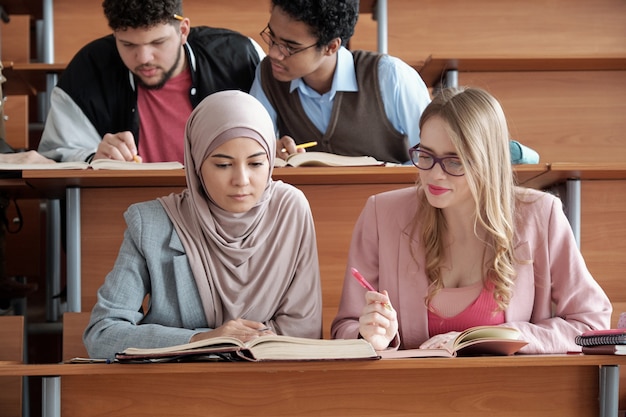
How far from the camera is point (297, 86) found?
2.66 m

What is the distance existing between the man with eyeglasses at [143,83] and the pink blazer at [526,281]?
0.97 meters

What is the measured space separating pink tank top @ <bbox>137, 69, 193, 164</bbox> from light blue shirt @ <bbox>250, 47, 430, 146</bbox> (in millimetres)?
238

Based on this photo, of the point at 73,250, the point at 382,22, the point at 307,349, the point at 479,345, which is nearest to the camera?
the point at 307,349

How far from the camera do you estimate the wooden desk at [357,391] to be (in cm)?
138

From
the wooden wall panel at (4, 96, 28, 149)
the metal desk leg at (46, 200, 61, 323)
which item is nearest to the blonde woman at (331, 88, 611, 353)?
the metal desk leg at (46, 200, 61, 323)

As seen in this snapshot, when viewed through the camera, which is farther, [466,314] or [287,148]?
[287,148]

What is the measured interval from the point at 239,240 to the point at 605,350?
75 centimetres

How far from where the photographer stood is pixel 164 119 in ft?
8.93

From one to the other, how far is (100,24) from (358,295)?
211 centimetres

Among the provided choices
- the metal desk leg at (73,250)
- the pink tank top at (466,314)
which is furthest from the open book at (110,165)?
the pink tank top at (466,314)

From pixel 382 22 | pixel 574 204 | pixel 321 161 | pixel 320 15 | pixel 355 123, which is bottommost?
pixel 574 204

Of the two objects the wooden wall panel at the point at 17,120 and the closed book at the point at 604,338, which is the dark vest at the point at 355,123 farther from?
the closed book at the point at 604,338

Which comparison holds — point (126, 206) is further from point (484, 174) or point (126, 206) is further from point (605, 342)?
point (605, 342)

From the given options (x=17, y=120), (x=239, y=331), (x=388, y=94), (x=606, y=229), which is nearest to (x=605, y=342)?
(x=239, y=331)
